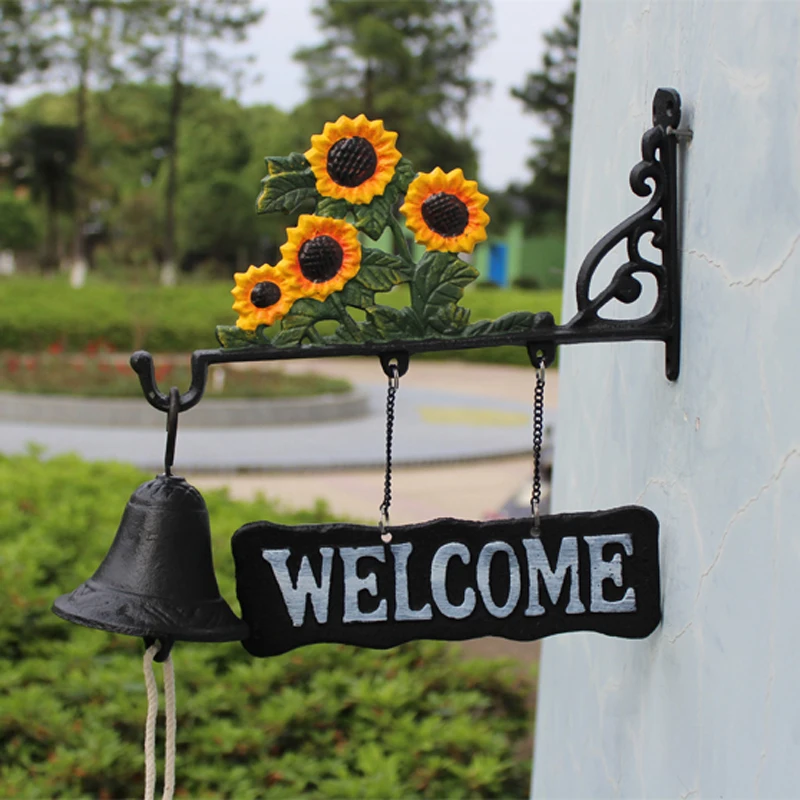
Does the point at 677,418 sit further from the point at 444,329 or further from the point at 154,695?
the point at 154,695

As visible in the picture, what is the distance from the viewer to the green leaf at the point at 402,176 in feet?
4.36

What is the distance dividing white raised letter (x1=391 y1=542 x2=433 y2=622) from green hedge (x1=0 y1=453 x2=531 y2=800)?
162cm

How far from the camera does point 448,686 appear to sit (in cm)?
358

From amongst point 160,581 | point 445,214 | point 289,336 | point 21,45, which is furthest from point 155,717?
point 21,45

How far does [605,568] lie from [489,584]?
6.0 inches

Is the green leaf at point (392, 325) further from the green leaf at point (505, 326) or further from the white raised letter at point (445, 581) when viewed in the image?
the white raised letter at point (445, 581)

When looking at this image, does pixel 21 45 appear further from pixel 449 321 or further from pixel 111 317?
pixel 449 321

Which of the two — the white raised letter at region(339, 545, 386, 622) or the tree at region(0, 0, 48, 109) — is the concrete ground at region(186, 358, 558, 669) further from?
the tree at region(0, 0, 48, 109)

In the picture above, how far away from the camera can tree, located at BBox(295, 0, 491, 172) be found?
32.2 m

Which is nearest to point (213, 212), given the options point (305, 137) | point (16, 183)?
point (16, 183)

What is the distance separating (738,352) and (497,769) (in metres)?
2.08

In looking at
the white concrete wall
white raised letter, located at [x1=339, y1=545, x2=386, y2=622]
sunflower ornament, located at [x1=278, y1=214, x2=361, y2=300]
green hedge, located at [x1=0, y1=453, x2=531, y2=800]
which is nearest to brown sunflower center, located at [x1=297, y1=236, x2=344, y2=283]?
sunflower ornament, located at [x1=278, y1=214, x2=361, y2=300]

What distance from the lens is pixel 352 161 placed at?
4.30ft

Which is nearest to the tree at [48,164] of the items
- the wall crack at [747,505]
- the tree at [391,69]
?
the tree at [391,69]
